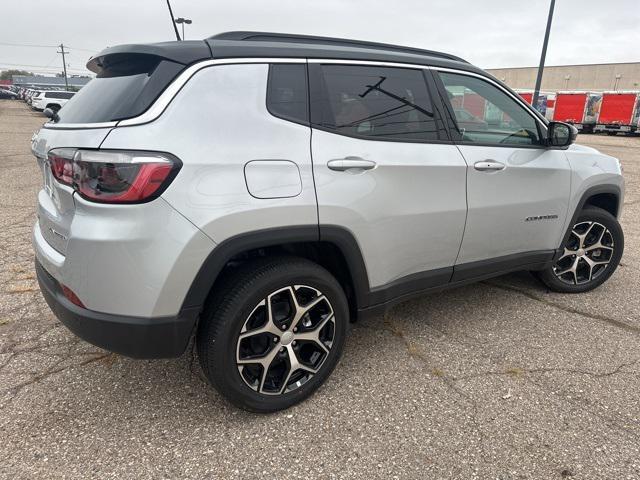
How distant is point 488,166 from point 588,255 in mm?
1694

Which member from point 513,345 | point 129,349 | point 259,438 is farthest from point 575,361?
point 129,349

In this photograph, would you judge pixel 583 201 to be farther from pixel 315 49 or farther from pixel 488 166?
pixel 315 49

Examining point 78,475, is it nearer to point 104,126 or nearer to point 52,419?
point 52,419

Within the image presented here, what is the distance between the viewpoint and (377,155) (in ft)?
8.21

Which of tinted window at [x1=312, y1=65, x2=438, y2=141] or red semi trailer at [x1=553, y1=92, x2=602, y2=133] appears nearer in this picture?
tinted window at [x1=312, y1=65, x2=438, y2=141]

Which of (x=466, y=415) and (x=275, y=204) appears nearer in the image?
(x=275, y=204)

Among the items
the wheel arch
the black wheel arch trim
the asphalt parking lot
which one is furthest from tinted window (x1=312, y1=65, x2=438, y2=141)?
the black wheel arch trim

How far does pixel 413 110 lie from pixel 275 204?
116 centimetres

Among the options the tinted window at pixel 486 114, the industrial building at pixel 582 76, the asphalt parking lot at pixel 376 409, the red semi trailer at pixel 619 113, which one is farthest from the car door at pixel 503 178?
the industrial building at pixel 582 76

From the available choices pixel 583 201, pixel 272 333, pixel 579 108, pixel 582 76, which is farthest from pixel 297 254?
pixel 582 76

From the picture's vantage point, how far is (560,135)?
132 inches

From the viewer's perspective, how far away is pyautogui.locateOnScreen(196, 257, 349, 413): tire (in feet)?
7.14

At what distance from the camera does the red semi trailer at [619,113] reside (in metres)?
30.1

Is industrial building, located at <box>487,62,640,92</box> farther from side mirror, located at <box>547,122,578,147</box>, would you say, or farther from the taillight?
the taillight
